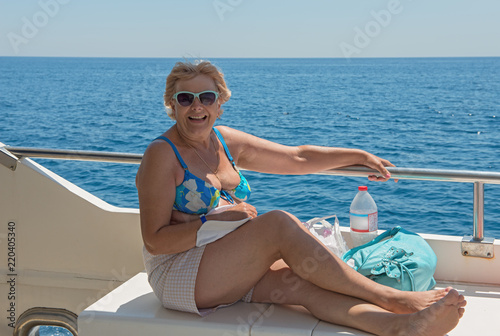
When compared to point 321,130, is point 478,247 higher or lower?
lower

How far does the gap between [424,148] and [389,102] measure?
21.5 meters

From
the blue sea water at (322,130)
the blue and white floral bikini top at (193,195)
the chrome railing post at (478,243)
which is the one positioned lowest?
the chrome railing post at (478,243)

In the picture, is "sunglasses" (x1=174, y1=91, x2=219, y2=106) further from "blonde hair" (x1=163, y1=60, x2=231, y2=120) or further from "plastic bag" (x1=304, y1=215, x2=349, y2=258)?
"plastic bag" (x1=304, y1=215, x2=349, y2=258)

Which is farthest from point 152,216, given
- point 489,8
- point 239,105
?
point 489,8

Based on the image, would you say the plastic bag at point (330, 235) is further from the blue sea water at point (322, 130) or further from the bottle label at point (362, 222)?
the blue sea water at point (322, 130)

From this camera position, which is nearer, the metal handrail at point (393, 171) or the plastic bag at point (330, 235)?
the metal handrail at point (393, 171)

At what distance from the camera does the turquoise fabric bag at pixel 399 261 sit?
A: 2.64 metres

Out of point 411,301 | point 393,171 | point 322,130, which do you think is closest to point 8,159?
point 393,171

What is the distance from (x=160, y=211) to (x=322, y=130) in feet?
95.5

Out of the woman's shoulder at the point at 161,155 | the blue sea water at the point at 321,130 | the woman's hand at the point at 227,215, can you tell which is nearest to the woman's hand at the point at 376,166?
the woman's hand at the point at 227,215

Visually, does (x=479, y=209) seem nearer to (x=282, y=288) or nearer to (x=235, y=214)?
(x=282, y=288)

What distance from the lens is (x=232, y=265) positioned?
2.45 metres

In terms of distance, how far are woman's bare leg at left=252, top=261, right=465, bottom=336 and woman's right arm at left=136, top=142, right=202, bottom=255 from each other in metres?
0.40

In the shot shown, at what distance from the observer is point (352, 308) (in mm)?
2340
